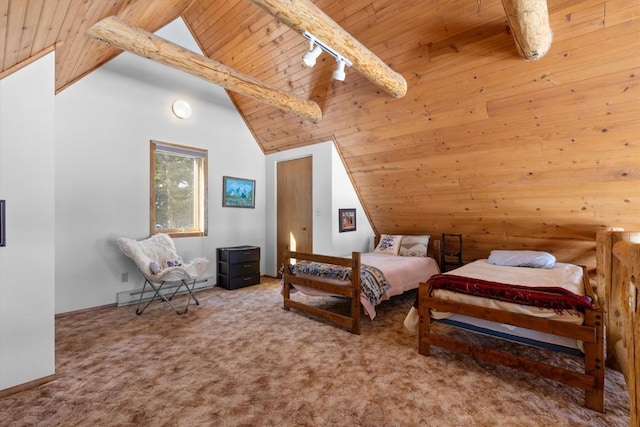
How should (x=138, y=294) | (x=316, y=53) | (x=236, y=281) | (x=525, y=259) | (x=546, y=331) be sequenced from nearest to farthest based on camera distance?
(x=546, y=331)
(x=316, y=53)
(x=525, y=259)
(x=138, y=294)
(x=236, y=281)

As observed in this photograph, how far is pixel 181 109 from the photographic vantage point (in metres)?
4.47

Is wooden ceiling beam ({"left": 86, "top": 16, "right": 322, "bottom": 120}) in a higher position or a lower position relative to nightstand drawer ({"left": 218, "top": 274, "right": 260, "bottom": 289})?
higher

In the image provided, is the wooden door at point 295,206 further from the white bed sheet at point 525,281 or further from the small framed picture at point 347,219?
the white bed sheet at point 525,281

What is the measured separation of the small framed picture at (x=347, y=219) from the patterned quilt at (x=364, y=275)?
132cm

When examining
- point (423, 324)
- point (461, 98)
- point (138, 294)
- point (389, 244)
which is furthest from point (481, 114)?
point (138, 294)

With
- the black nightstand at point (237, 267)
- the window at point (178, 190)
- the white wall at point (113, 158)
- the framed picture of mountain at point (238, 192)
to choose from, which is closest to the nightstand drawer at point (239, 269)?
the black nightstand at point (237, 267)

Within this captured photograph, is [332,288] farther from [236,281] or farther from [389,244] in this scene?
[236,281]

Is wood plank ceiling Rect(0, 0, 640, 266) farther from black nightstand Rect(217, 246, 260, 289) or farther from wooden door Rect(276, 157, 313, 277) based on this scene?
black nightstand Rect(217, 246, 260, 289)

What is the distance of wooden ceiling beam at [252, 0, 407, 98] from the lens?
2006mm

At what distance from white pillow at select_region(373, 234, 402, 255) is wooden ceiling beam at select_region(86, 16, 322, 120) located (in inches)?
85.0

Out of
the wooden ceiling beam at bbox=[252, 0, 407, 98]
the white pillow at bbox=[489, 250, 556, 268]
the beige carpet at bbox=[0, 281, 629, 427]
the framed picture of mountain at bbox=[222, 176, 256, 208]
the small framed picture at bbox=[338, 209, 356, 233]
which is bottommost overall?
the beige carpet at bbox=[0, 281, 629, 427]

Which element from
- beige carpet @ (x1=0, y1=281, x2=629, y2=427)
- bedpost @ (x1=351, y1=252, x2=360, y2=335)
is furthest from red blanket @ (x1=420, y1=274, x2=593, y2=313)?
bedpost @ (x1=351, y1=252, x2=360, y2=335)

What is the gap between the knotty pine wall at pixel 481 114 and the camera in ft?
8.11

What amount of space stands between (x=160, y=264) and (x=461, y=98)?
13.2ft
